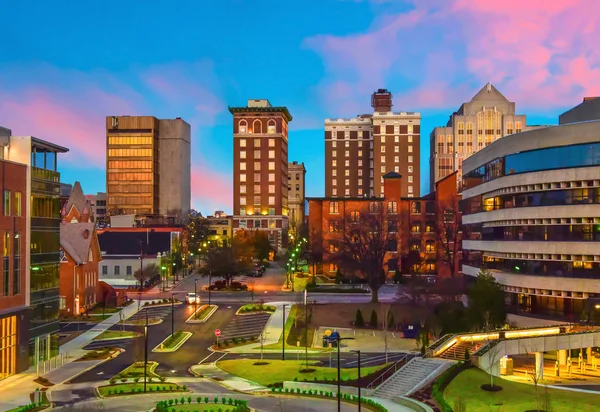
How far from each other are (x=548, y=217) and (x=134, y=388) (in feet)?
123

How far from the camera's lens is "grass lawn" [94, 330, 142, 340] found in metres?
60.2

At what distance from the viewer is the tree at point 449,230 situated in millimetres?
96625

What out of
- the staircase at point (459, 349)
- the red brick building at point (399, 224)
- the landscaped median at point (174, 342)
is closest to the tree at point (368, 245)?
the red brick building at point (399, 224)

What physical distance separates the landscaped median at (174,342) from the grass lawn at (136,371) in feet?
19.8

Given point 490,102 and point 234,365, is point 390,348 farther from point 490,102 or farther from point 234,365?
point 490,102

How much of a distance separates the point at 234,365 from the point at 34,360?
1442cm

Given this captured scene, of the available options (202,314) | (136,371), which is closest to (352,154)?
(202,314)

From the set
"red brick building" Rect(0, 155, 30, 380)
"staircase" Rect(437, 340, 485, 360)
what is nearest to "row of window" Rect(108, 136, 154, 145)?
"red brick building" Rect(0, 155, 30, 380)

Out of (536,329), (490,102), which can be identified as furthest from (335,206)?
(490,102)

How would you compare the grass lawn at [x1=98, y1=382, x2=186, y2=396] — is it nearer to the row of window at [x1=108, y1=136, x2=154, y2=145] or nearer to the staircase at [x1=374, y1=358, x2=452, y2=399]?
the staircase at [x1=374, y1=358, x2=452, y2=399]

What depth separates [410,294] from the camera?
66688 mm

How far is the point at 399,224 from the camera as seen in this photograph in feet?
334

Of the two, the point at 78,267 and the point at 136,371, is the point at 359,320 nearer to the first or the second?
the point at 136,371

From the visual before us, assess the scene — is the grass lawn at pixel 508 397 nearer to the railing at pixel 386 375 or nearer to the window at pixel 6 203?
the railing at pixel 386 375
